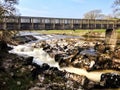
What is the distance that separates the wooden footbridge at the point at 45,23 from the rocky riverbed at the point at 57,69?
3320mm

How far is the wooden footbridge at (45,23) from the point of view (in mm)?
38812

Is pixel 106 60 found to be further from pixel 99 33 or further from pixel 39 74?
pixel 99 33

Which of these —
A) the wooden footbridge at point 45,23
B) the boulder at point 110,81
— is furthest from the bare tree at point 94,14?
the boulder at point 110,81

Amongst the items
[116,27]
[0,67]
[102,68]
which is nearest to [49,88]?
[0,67]

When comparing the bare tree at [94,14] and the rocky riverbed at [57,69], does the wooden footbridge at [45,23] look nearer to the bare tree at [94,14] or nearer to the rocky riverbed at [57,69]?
the rocky riverbed at [57,69]

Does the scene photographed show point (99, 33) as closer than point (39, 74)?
No

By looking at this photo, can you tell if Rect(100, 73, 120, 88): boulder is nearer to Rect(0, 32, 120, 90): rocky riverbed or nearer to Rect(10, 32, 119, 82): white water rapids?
Rect(0, 32, 120, 90): rocky riverbed

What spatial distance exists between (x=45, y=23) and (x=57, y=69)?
15.2 meters

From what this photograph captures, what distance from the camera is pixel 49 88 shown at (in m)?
25.4

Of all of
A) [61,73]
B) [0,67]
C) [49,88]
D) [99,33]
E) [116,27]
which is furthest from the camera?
[99,33]

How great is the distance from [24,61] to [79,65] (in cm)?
1048

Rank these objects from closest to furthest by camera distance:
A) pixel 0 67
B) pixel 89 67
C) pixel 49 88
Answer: pixel 49 88, pixel 0 67, pixel 89 67

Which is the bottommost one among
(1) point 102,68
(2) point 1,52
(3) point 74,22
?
(1) point 102,68

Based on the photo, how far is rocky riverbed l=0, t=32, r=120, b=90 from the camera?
26.4 m
